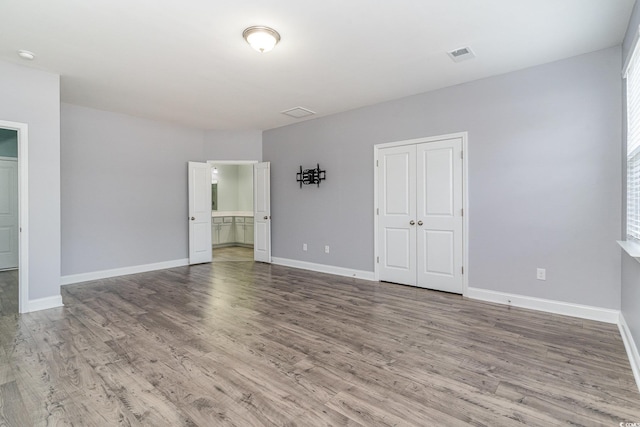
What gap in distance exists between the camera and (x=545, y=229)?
356 centimetres

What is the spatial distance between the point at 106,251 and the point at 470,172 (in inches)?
226

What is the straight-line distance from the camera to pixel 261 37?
2.89m

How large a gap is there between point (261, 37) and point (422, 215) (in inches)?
120

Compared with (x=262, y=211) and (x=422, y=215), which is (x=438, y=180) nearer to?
(x=422, y=215)

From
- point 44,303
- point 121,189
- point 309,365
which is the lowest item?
Answer: point 309,365

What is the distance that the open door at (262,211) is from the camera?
6.58 meters

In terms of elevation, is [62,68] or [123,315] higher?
[62,68]

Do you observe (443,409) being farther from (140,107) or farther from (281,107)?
(140,107)

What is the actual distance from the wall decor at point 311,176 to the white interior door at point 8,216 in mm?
5390

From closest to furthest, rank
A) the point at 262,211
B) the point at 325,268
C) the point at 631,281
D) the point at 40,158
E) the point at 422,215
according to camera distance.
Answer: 1. the point at 631,281
2. the point at 40,158
3. the point at 422,215
4. the point at 325,268
5. the point at 262,211

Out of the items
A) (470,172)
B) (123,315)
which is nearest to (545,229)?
(470,172)

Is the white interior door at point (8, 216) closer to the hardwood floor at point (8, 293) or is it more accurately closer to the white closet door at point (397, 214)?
the hardwood floor at point (8, 293)

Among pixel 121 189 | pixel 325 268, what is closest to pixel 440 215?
pixel 325 268

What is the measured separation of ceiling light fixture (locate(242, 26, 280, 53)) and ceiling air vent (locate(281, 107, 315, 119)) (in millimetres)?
2230
